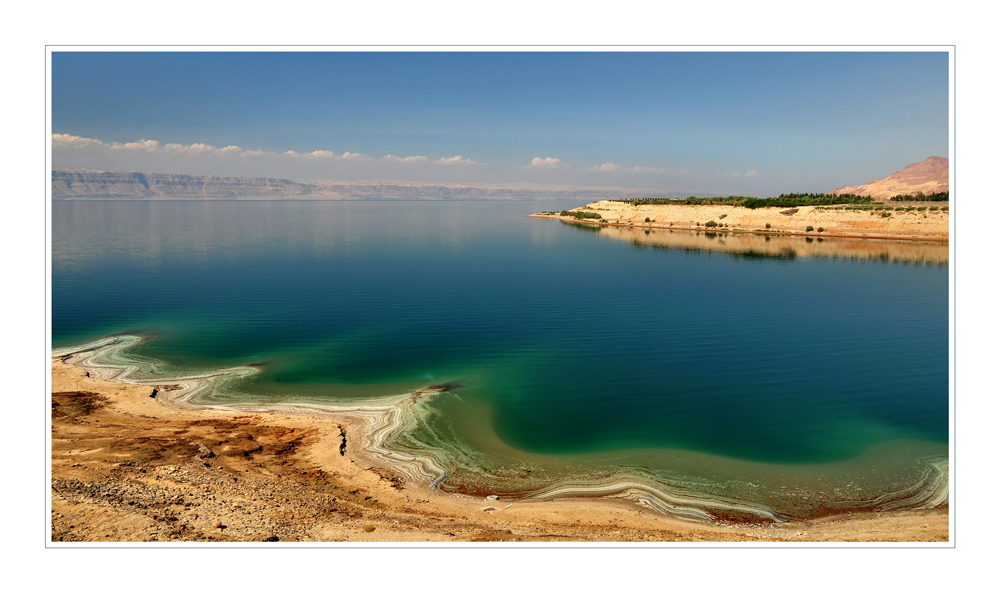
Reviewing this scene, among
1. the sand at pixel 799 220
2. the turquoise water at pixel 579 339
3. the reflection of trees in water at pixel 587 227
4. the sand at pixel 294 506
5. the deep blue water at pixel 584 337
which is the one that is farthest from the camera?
the reflection of trees in water at pixel 587 227

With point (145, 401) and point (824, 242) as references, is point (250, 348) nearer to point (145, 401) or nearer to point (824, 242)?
point (145, 401)

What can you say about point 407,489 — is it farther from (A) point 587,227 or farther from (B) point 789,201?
(B) point 789,201

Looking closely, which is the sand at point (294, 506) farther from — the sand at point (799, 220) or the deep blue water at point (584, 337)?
the sand at point (799, 220)

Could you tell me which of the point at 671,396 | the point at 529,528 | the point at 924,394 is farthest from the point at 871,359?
the point at 529,528

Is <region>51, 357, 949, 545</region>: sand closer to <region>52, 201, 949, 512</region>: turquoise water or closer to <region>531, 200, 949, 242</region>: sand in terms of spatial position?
<region>52, 201, 949, 512</region>: turquoise water

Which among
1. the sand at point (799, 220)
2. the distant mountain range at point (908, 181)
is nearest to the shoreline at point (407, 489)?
the sand at point (799, 220)
